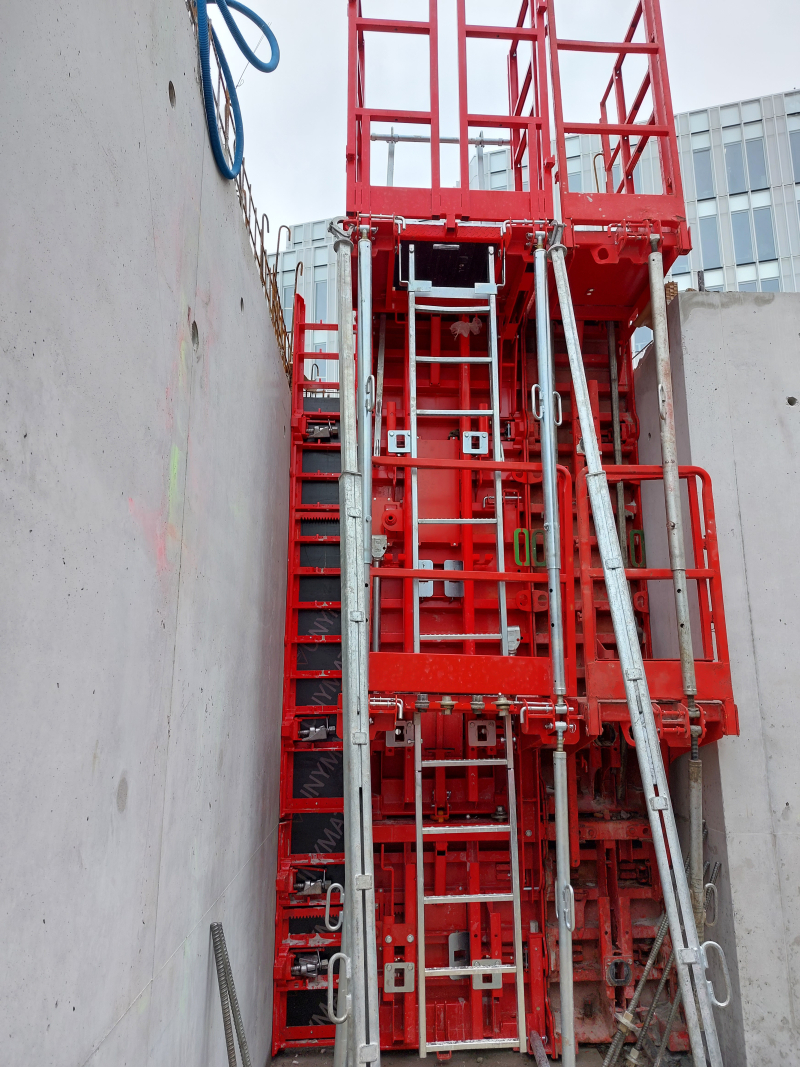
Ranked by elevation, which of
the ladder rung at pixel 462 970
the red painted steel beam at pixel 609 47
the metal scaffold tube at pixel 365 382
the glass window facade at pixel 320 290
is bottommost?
the ladder rung at pixel 462 970

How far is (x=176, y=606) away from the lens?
285 centimetres

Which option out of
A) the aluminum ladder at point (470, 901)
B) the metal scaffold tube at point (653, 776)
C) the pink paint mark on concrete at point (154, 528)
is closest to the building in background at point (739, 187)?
the aluminum ladder at point (470, 901)

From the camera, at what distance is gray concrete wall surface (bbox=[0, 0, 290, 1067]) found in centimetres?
164

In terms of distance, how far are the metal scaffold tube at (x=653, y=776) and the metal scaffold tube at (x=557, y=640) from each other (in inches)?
14.4

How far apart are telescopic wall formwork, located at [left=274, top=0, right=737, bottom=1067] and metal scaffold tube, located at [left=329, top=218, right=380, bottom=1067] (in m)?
0.03

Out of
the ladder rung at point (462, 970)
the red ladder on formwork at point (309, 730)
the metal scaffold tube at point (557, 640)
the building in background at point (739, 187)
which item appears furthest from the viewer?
the building in background at point (739, 187)

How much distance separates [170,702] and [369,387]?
2310mm

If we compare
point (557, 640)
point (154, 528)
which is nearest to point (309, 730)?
point (557, 640)

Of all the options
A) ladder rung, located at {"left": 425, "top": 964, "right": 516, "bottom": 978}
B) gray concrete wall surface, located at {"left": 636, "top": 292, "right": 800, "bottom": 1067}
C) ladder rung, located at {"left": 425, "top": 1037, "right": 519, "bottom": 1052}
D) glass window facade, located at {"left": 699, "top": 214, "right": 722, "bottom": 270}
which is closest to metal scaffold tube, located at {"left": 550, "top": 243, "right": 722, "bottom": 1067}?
gray concrete wall surface, located at {"left": 636, "top": 292, "right": 800, "bottom": 1067}

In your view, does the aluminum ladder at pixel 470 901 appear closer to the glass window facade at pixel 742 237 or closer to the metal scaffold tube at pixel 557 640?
the metal scaffold tube at pixel 557 640

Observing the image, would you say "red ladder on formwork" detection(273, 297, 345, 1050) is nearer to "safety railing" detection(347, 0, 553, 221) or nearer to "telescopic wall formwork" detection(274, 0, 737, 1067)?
"telescopic wall formwork" detection(274, 0, 737, 1067)

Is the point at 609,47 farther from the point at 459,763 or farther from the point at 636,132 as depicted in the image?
the point at 459,763

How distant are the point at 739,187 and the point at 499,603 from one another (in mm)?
24558

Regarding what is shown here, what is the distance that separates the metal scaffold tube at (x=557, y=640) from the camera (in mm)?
3729
